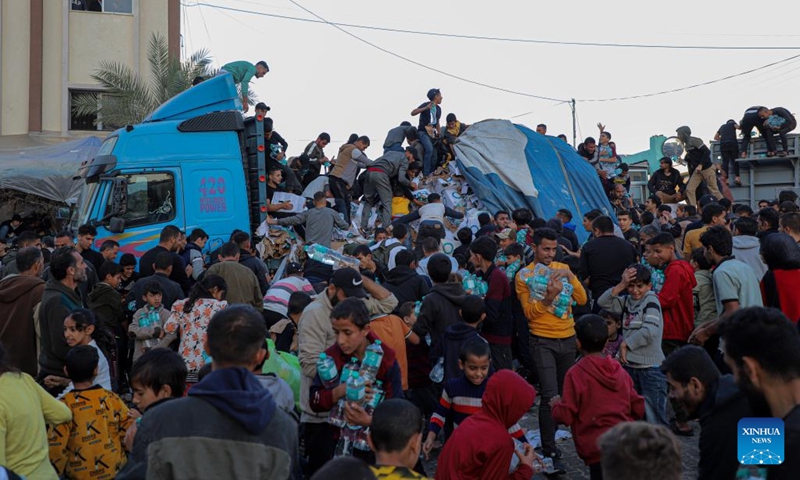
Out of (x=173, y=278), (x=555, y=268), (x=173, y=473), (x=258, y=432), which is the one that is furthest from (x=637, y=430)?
(x=173, y=278)

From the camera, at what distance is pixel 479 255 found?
7648 mm

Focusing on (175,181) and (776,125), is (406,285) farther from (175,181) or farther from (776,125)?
(776,125)

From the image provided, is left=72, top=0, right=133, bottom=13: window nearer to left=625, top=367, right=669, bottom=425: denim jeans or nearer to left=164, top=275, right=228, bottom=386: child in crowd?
left=164, top=275, right=228, bottom=386: child in crowd

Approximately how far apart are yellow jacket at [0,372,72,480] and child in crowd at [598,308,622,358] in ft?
14.0

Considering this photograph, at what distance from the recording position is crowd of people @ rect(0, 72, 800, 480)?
304 centimetres

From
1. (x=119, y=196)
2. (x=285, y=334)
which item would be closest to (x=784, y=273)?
(x=285, y=334)

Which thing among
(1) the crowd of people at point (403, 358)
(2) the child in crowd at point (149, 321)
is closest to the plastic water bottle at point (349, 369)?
(1) the crowd of people at point (403, 358)

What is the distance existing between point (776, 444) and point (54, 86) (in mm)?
24999

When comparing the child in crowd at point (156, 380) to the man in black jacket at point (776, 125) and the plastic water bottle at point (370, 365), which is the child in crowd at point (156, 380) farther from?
the man in black jacket at point (776, 125)

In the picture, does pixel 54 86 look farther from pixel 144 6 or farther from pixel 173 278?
pixel 173 278

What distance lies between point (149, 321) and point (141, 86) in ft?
52.0

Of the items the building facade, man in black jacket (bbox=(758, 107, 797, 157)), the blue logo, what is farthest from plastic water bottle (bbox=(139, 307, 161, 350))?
the building facade

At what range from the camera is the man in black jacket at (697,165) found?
16.8 metres

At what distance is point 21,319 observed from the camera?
6.98 metres
